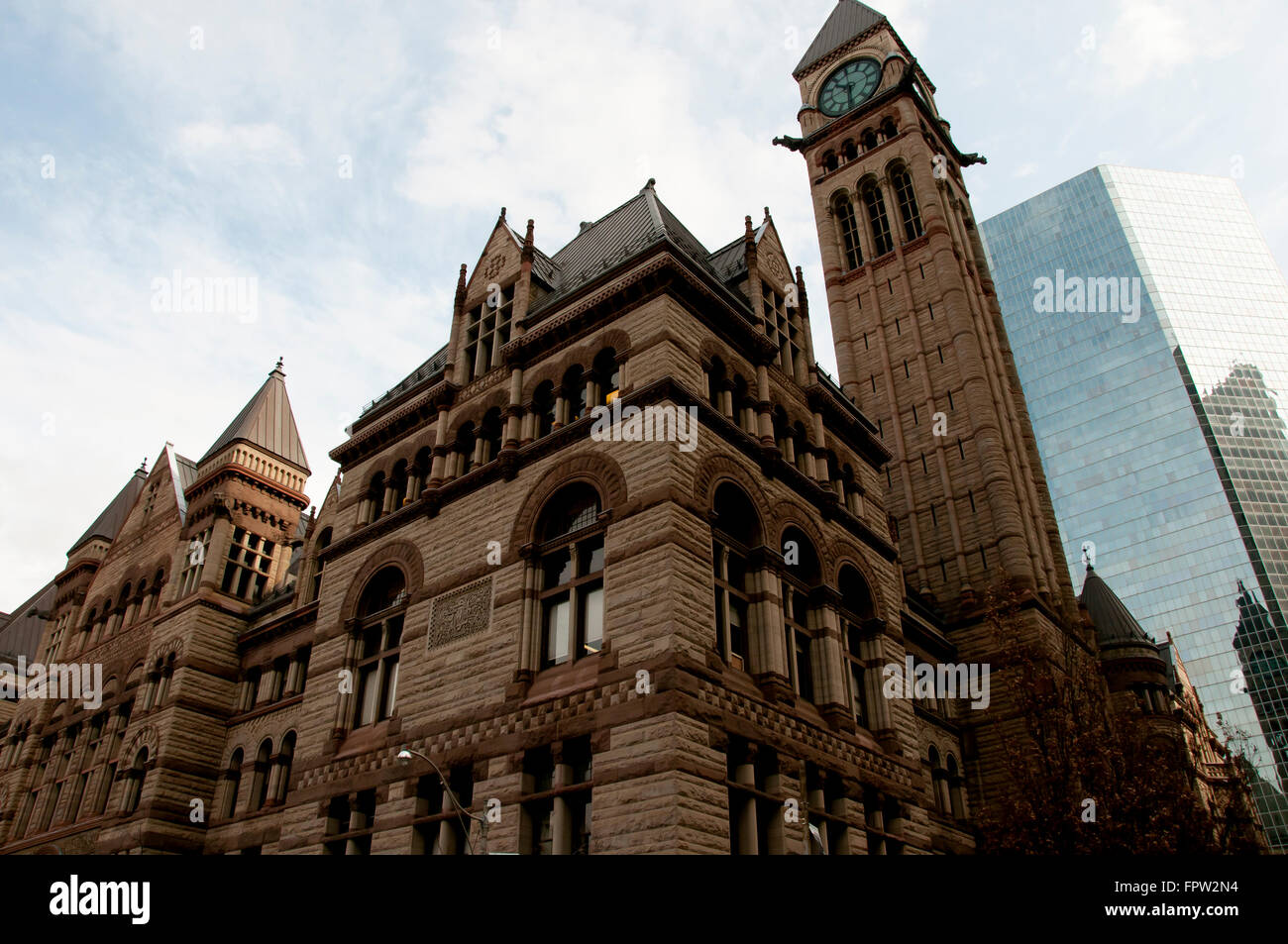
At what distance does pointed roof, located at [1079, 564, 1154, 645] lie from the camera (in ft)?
156

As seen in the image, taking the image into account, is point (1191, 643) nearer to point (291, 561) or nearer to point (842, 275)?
point (842, 275)

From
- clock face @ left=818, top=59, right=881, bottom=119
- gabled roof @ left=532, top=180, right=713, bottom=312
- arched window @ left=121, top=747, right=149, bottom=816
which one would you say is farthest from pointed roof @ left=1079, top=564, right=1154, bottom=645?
arched window @ left=121, top=747, right=149, bottom=816


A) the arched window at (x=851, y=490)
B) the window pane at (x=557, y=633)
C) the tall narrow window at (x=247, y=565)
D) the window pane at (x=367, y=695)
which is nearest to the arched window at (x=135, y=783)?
the tall narrow window at (x=247, y=565)

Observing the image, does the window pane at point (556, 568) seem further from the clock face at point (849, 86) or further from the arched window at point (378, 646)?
the clock face at point (849, 86)

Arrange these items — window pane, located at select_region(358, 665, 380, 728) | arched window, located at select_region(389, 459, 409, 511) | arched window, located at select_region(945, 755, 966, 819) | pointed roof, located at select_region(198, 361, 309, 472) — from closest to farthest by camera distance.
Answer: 1. window pane, located at select_region(358, 665, 380, 728)
2. arched window, located at select_region(389, 459, 409, 511)
3. arched window, located at select_region(945, 755, 966, 819)
4. pointed roof, located at select_region(198, 361, 309, 472)

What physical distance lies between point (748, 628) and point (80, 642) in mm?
33552

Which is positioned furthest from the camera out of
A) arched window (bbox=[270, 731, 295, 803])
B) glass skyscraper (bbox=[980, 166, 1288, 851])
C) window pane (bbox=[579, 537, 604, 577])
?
glass skyscraper (bbox=[980, 166, 1288, 851])

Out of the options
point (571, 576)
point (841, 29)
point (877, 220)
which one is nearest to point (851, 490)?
point (571, 576)

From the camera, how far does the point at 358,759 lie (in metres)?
23.2

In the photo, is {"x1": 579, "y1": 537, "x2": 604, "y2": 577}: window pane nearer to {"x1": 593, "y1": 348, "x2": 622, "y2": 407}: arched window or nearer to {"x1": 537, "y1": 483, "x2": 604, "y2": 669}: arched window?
{"x1": 537, "y1": 483, "x2": 604, "y2": 669}: arched window

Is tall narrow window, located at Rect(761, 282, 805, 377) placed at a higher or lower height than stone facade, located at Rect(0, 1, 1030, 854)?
higher

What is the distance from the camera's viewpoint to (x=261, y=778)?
31.2 metres

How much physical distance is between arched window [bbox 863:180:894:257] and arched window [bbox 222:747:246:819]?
43.6 m
